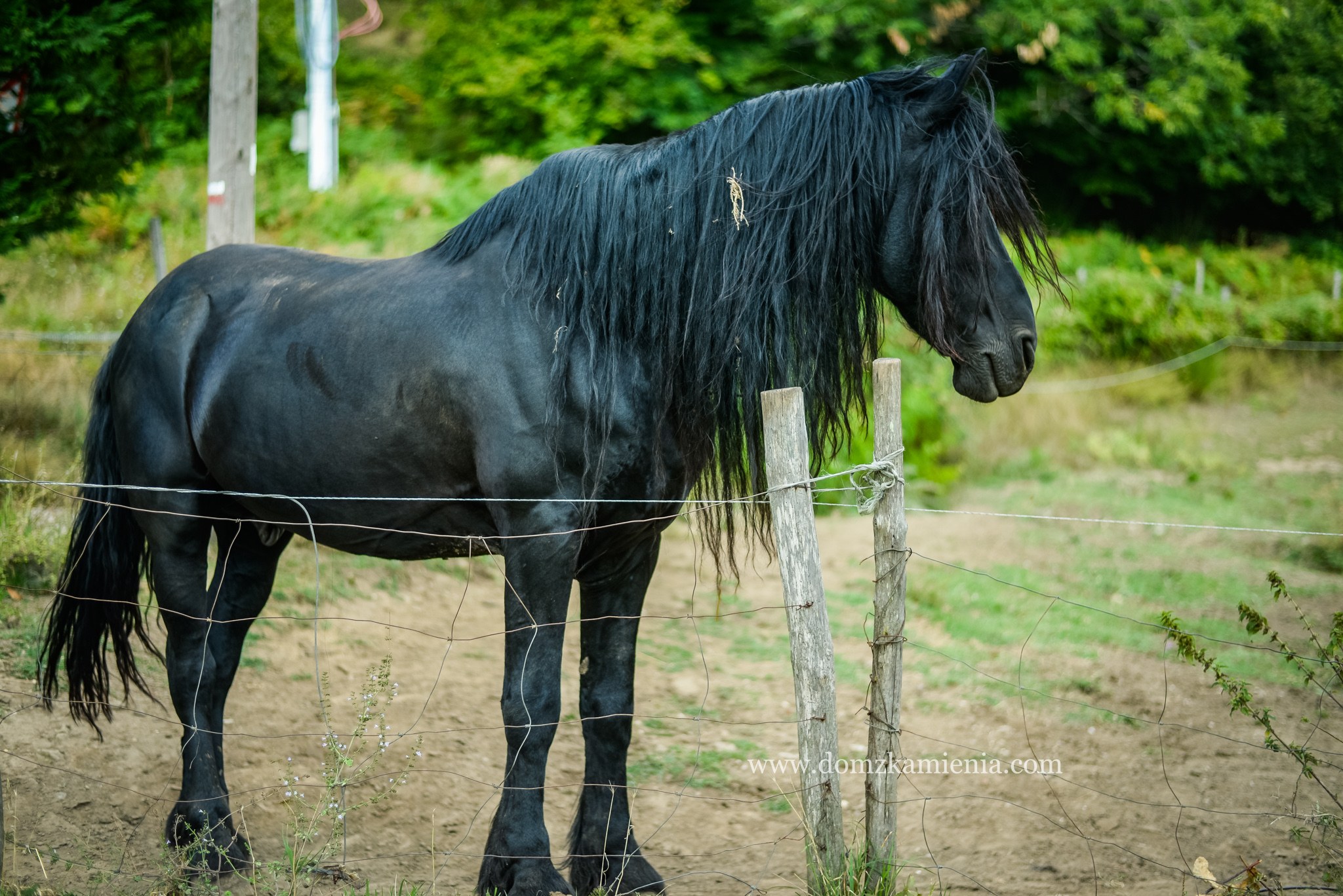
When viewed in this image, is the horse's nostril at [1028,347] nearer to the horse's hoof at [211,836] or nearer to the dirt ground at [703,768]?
the dirt ground at [703,768]

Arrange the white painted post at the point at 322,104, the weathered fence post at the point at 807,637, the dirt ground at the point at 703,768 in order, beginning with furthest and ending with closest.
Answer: the white painted post at the point at 322,104 → the dirt ground at the point at 703,768 → the weathered fence post at the point at 807,637

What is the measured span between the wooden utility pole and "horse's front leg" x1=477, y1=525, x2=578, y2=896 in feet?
11.1

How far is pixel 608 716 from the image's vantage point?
321 cm

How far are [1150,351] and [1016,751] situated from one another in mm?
10814

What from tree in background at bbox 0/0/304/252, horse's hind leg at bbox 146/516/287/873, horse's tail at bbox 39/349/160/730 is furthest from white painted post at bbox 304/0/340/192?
horse's hind leg at bbox 146/516/287/873

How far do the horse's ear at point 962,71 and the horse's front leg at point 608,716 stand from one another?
5.34ft

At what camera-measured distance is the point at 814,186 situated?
114 inches

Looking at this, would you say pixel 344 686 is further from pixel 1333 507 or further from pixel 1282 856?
pixel 1333 507

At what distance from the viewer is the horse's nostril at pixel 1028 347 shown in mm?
2836

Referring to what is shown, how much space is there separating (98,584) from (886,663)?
2.93m

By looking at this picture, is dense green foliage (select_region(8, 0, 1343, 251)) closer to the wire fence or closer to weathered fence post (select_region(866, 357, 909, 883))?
the wire fence

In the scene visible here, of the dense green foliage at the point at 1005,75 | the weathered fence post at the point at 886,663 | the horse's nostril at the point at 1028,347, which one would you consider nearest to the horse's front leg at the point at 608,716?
the weathered fence post at the point at 886,663

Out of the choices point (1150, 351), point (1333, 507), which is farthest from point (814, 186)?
point (1150, 351)

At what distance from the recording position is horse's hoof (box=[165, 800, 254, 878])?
329 centimetres
